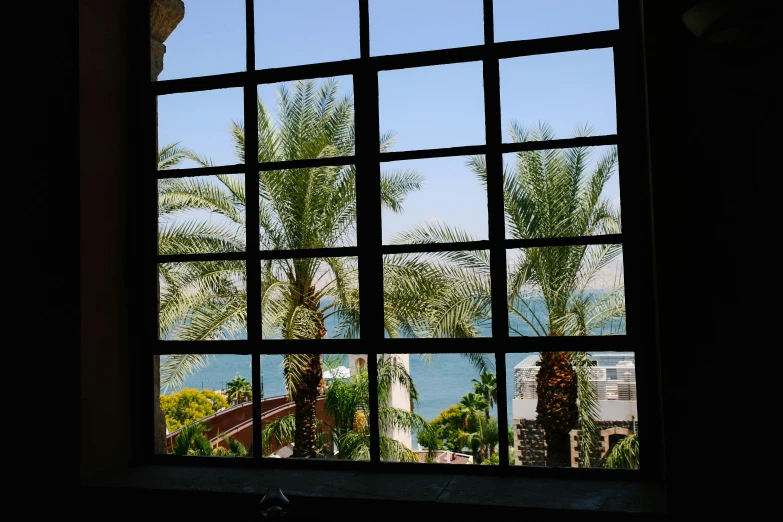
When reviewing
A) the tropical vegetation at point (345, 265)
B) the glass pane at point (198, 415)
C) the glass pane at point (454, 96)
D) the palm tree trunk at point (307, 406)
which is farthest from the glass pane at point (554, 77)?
the palm tree trunk at point (307, 406)

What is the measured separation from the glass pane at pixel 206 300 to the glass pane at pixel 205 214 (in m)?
0.24

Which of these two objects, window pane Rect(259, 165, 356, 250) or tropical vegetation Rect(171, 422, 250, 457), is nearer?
window pane Rect(259, 165, 356, 250)

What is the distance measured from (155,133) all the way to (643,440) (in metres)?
2.90

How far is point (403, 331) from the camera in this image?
23.5 feet

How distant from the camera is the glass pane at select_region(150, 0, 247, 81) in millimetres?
3555

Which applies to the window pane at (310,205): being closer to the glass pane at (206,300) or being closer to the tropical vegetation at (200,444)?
the glass pane at (206,300)

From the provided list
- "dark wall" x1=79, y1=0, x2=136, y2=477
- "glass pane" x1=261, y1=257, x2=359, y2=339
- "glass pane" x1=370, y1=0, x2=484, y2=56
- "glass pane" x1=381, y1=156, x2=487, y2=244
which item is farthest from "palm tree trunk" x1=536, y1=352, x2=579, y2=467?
"dark wall" x1=79, y1=0, x2=136, y2=477

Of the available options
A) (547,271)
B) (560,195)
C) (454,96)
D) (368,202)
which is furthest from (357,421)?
(368,202)

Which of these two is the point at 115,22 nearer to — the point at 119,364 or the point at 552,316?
the point at 119,364

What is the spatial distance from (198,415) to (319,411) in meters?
8.61

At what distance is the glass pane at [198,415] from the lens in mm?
7859

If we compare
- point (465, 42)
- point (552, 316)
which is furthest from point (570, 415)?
point (465, 42)

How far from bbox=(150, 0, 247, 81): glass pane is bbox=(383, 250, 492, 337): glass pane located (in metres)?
2.58

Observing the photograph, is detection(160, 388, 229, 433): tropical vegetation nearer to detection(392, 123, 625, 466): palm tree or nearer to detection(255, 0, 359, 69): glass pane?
detection(392, 123, 625, 466): palm tree
